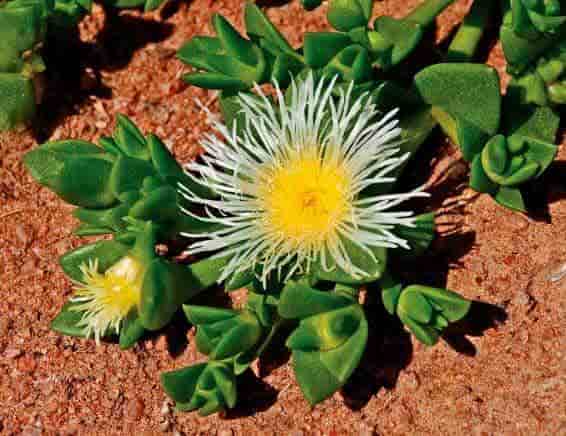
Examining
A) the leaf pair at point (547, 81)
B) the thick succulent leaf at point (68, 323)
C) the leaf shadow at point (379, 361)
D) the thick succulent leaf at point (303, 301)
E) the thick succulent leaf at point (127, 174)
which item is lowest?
the leaf shadow at point (379, 361)

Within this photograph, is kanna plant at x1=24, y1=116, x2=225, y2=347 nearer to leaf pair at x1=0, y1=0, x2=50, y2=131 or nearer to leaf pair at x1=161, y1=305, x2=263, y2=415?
leaf pair at x1=161, y1=305, x2=263, y2=415

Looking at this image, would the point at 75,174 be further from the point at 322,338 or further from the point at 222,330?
the point at 322,338

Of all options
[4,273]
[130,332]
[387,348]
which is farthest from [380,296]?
[4,273]

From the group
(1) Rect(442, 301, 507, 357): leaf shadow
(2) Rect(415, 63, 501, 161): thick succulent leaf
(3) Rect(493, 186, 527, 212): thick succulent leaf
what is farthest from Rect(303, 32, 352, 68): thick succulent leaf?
(1) Rect(442, 301, 507, 357): leaf shadow

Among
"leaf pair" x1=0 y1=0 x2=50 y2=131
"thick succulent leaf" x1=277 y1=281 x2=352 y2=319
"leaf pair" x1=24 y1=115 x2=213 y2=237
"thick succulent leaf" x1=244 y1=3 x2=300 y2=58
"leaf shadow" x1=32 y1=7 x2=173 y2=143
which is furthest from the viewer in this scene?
"leaf shadow" x1=32 y1=7 x2=173 y2=143

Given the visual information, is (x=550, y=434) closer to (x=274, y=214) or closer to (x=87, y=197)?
(x=274, y=214)

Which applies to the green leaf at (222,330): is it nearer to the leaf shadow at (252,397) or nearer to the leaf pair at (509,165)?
the leaf shadow at (252,397)

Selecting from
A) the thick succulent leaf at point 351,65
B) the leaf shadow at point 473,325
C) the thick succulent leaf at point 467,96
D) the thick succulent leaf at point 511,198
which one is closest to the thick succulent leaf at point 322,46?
the thick succulent leaf at point 351,65
